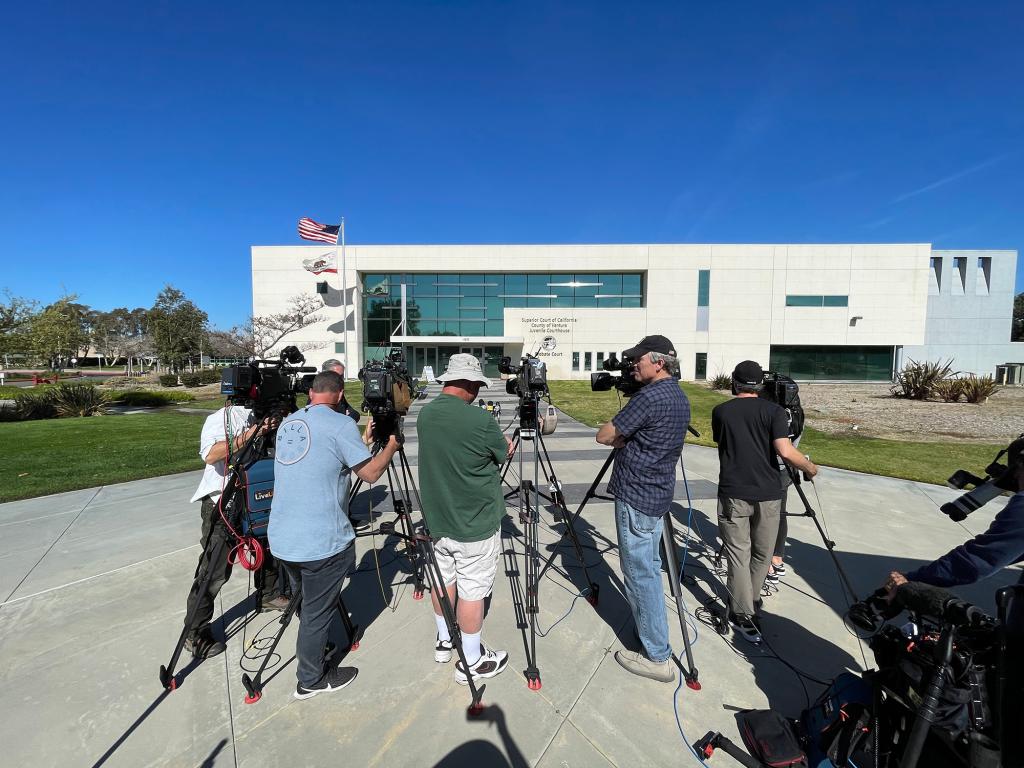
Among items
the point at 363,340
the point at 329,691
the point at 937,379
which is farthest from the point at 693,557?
the point at 363,340

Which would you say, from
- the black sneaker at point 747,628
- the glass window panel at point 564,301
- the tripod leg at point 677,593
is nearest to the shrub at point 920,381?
the glass window panel at point 564,301

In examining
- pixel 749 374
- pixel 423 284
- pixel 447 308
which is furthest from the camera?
pixel 423 284

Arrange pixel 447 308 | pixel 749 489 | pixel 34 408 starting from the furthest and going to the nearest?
pixel 447 308 < pixel 34 408 < pixel 749 489

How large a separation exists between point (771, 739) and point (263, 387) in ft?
12.1

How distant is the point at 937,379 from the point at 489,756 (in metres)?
24.7

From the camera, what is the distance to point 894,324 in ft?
102

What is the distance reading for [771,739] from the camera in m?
2.05

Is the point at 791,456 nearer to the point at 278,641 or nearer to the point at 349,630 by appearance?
the point at 349,630

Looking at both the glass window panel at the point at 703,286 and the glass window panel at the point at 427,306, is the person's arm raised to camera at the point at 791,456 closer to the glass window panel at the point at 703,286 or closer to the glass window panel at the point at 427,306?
the glass window panel at the point at 703,286

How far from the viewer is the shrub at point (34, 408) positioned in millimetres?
13289

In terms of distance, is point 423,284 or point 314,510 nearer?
point 314,510

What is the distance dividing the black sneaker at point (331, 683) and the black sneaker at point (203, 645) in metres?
0.77

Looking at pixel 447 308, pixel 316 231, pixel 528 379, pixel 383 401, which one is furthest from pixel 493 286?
pixel 383 401

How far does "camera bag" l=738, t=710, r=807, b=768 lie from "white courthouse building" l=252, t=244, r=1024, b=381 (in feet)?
97.1
